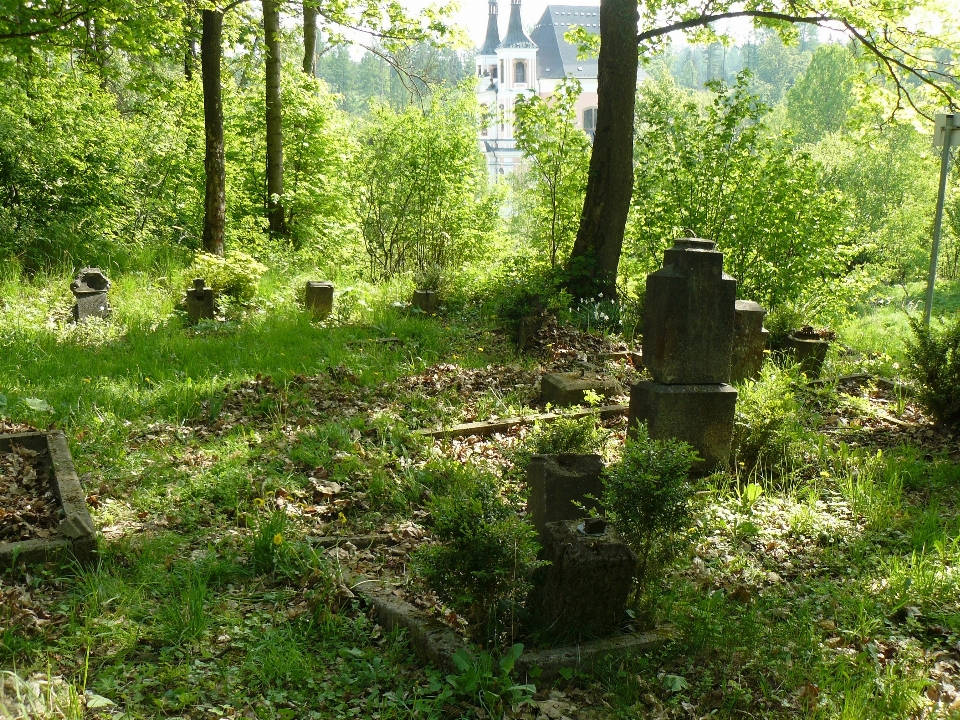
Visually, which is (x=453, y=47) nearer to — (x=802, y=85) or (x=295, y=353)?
(x=295, y=353)

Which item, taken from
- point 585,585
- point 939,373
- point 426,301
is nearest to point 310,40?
point 426,301

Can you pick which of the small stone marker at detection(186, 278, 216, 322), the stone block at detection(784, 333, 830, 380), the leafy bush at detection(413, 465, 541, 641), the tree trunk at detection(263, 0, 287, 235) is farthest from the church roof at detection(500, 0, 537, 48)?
the leafy bush at detection(413, 465, 541, 641)

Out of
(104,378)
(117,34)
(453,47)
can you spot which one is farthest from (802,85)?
(104,378)

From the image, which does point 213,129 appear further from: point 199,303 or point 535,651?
point 535,651

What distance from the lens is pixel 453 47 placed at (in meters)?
16.5

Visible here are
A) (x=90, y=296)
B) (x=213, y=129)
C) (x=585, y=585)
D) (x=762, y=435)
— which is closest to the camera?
(x=585, y=585)

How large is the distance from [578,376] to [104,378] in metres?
4.50

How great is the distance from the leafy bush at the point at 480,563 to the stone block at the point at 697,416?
2.67 meters

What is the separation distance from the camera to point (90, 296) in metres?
10.2

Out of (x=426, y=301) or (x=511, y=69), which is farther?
(x=511, y=69)

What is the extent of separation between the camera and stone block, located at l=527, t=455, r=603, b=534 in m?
4.86

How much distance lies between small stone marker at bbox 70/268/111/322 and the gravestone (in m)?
7.24

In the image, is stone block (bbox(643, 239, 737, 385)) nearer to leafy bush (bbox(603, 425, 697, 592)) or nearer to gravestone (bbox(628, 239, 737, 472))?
gravestone (bbox(628, 239, 737, 472))

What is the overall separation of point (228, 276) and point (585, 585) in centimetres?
909
